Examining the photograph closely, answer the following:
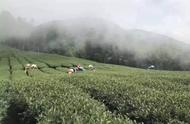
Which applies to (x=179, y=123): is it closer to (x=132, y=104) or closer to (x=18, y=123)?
(x=132, y=104)

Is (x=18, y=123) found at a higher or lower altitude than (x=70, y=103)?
lower

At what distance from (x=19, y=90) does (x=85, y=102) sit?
17.6 metres

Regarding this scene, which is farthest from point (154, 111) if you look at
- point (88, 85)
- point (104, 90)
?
point (88, 85)

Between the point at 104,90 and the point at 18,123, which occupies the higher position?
the point at 104,90

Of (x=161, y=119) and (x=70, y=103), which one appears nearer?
(x=161, y=119)

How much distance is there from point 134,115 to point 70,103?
566 cm

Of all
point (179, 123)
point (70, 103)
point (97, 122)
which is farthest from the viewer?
point (70, 103)

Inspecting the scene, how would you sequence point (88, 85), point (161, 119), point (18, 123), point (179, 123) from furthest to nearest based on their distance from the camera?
1. point (88, 85)
2. point (18, 123)
3. point (161, 119)
4. point (179, 123)

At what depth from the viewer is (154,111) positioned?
34719 millimetres

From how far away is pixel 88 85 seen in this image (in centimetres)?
5519

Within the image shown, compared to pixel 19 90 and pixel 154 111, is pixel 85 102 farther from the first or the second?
pixel 19 90

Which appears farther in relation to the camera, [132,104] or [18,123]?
[18,123]

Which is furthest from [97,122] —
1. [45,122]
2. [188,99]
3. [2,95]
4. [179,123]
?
[2,95]

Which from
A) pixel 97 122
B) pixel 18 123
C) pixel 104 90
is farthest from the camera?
pixel 104 90
